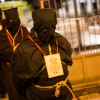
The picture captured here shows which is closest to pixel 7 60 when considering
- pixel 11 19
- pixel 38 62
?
pixel 11 19

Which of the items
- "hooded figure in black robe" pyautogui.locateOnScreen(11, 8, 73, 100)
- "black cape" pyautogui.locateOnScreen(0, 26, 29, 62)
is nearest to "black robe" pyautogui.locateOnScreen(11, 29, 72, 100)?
"hooded figure in black robe" pyautogui.locateOnScreen(11, 8, 73, 100)

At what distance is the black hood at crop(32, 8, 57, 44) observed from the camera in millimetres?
1676

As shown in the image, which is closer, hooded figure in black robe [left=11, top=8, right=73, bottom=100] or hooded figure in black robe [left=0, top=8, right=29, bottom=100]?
hooded figure in black robe [left=11, top=8, right=73, bottom=100]

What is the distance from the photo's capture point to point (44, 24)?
1.68 metres

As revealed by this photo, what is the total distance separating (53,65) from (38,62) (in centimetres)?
12

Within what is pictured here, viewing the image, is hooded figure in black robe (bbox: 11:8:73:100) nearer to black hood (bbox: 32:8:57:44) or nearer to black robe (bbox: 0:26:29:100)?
black hood (bbox: 32:8:57:44)

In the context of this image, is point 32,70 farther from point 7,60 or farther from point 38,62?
point 7,60

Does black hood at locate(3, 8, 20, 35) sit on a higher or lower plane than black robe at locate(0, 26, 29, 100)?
higher

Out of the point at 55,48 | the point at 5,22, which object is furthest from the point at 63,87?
the point at 5,22

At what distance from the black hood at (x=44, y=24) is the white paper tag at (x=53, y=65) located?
5.1 inches

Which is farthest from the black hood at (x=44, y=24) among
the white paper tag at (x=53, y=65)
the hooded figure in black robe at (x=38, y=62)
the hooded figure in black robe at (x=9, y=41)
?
the hooded figure in black robe at (x=9, y=41)

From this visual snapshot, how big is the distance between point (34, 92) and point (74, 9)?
7.13 feet

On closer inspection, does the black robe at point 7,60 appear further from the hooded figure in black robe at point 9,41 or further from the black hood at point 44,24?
the black hood at point 44,24

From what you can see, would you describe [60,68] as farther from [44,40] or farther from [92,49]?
[92,49]
